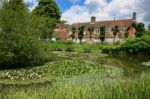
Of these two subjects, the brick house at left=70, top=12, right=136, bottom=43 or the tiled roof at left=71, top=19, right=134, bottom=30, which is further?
the tiled roof at left=71, top=19, right=134, bottom=30

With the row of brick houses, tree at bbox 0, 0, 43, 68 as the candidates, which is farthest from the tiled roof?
tree at bbox 0, 0, 43, 68

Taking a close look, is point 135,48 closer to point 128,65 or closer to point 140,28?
point 128,65

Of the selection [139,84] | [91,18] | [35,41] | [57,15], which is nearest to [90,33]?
[91,18]

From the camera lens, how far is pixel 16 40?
25.8m

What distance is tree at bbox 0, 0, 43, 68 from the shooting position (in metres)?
25.5

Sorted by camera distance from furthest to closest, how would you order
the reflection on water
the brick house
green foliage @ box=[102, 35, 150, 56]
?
the brick house → green foliage @ box=[102, 35, 150, 56] → the reflection on water

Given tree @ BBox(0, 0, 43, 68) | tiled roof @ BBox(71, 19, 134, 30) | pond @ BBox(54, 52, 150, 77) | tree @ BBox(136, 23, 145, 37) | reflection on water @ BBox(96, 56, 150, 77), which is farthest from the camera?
tiled roof @ BBox(71, 19, 134, 30)

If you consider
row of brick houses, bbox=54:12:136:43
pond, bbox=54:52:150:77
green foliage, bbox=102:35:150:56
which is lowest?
pond, bbox=54:52:150:77

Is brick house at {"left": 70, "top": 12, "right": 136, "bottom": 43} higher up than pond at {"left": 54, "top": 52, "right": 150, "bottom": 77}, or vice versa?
brick house at {"left": 70, "top": 12, "right": 136, "bottom": 43}

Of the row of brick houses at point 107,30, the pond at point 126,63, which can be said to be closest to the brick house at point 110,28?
the row of brick houses at point 107,30

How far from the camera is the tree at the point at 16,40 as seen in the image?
83.8 feet

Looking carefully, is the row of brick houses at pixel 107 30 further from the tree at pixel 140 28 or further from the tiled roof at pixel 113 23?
the tree at pixel 140 28

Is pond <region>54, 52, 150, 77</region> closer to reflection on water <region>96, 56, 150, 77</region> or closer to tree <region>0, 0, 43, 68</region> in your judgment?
reflection on water <region>96, 56, 150, 77</region>

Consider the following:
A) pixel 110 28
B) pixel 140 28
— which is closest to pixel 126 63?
pixel 140 28
